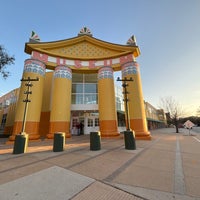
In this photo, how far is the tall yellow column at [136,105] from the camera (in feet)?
37.7

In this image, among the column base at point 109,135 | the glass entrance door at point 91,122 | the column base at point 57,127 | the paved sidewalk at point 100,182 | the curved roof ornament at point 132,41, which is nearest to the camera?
the paved sidewalk at point 100,182

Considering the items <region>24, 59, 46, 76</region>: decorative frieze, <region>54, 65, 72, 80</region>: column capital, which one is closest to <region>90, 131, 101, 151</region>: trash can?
<region>54, 65, 72, 80</region>: column capital

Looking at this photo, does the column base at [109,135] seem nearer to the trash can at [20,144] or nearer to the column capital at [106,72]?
the column capital at [106,72]

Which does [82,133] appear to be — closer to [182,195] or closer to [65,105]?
[65,105]

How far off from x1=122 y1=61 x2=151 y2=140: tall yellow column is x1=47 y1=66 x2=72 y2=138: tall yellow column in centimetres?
663

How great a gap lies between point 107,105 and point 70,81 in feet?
16.8

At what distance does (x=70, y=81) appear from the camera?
532 inches

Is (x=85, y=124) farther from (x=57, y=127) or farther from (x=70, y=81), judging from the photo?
(x=70, y=81)

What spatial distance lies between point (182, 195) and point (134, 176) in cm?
122

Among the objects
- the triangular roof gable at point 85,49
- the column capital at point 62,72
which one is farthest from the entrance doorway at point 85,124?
the triangular roof gable at point 85,49

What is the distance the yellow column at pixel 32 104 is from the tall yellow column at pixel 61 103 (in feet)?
4.51

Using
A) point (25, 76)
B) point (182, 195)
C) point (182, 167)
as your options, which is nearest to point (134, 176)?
point (182, 195)

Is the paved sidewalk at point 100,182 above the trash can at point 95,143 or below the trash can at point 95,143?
below

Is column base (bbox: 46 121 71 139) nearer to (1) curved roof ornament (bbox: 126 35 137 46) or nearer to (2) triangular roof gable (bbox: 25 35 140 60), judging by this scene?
(2) triangular roof gable (bbox: 25 35 140 60)
